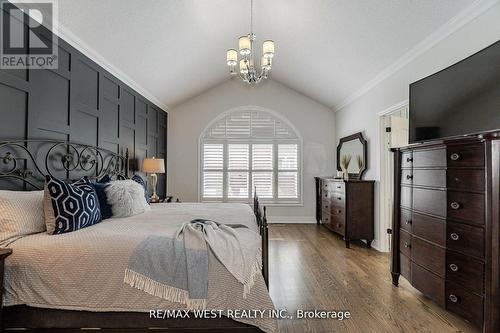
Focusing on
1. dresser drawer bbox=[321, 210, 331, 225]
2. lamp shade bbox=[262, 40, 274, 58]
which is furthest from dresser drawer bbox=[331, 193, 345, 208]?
lamp shade bbox=[262, 40, 274, 58]

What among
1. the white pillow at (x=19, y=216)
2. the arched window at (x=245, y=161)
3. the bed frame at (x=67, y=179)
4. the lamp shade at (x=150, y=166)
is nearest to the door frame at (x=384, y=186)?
the arched window at (x=245, y=161)

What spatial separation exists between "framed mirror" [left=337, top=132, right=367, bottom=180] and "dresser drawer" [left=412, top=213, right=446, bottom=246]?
86.7 inches

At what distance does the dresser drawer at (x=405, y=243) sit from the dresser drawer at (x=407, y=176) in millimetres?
478

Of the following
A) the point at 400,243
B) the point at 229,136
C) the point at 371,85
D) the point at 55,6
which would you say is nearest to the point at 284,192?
the point at 229,136

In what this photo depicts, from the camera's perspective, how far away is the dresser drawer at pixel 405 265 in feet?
7.82

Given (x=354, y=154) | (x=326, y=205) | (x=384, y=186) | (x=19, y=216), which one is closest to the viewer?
(x=19, y=216)

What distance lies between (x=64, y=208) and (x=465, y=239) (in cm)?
283

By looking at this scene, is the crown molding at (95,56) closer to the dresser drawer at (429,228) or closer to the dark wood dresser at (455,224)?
the dark wood dresser at (455,224)

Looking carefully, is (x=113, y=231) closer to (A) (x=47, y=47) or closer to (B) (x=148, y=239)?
(B) (x=148, y=239)

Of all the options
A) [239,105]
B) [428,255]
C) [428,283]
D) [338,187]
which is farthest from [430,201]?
[239,105]

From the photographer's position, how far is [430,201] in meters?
2.12

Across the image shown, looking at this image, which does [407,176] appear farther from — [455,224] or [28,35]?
[28,35]

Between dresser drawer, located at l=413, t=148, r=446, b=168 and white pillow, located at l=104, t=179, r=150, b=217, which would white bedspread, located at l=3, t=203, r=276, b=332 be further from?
dresser drawer, located at l=413, t=148, r=446, b=168

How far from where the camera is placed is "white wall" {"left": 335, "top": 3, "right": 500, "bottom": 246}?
2.16 meters
